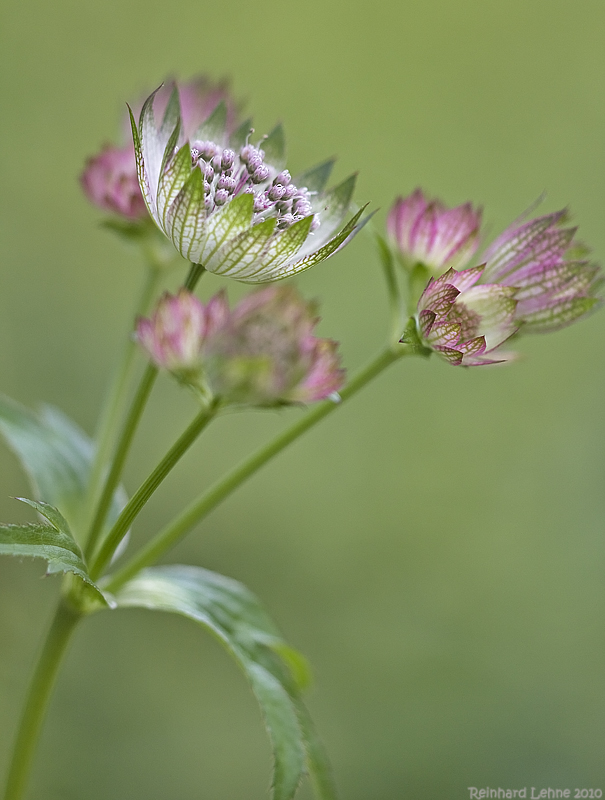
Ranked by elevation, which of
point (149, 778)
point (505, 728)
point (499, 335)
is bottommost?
point (149, 778)

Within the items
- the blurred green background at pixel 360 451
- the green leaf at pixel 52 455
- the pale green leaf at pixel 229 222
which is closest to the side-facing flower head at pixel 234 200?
the pale green leaf at pixel 229 222

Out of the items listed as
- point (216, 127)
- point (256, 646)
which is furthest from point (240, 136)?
point (256, 646)

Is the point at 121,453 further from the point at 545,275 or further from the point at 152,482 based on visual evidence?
the point at 545,275

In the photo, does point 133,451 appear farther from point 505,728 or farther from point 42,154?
point 505,728

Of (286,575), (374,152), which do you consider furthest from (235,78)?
(286,575)

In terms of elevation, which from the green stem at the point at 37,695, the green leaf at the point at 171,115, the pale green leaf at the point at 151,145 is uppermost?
the green leaf at the point at 171,115

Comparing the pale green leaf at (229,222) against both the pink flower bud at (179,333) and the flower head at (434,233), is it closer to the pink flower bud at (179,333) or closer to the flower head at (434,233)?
the pink flower bud at (179,333)
